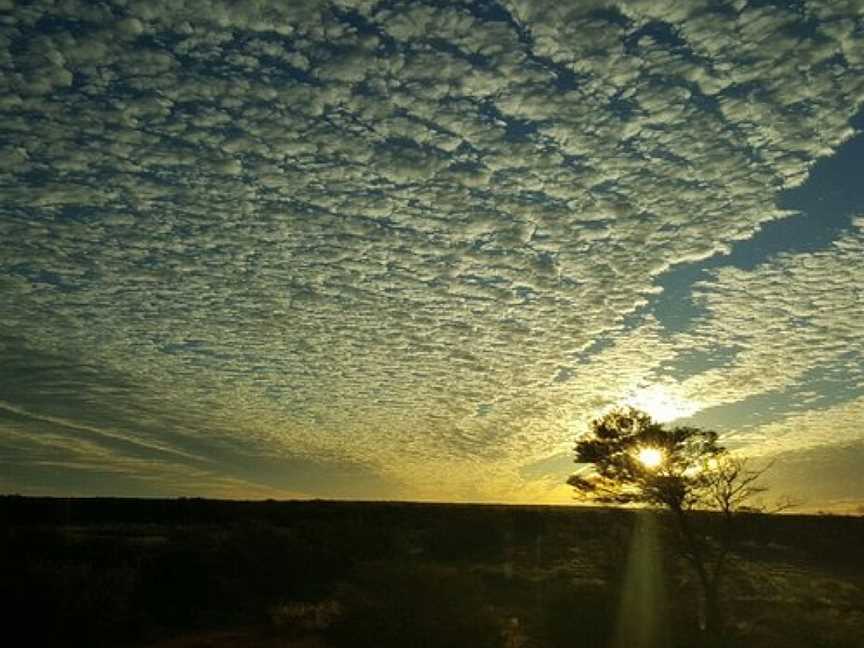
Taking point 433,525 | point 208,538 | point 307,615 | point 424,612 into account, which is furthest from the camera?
point 433,525

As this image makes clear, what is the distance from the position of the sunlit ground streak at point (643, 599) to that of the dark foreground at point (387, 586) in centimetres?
15

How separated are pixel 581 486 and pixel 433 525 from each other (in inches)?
1293

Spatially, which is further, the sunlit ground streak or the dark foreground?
the sunlit ground streak

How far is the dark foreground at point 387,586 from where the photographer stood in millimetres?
25469

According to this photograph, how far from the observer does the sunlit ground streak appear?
90.2 ft

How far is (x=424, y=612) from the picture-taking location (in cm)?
3086

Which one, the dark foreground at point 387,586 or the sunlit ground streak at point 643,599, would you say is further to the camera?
the sunlit ground streak at point 643,599

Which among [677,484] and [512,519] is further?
[512,519]

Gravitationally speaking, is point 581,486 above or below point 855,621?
above

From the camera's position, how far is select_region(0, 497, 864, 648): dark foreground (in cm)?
2547

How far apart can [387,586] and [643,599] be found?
12.9 m

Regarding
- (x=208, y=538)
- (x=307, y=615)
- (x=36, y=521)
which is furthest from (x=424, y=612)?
(x=36, y=521)

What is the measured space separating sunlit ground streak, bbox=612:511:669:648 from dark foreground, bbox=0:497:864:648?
0.15 m

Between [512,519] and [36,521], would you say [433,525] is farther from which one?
[36,521]
